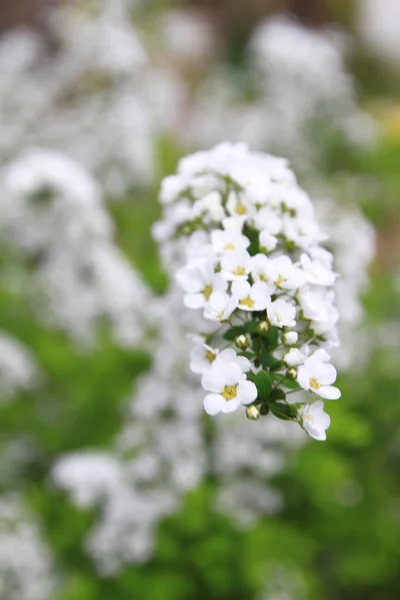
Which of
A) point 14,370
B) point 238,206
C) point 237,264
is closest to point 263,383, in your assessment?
point 237,264

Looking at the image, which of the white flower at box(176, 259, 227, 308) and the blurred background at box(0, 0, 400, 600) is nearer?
the white flower at box(176, 259, 227, 308)

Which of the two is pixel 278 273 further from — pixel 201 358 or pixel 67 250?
pixel 67 250

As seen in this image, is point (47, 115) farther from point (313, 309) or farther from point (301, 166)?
point (313, 309)

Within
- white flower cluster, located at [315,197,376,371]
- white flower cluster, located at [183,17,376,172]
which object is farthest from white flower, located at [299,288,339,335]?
white flower cluster, located at [183,17,376,172]

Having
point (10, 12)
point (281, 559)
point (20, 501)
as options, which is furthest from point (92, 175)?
point (10, 12)

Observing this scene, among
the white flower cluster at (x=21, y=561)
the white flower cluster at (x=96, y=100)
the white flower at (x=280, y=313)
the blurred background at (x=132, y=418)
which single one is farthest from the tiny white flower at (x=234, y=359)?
the white flower cluster at (x=96, y=100)

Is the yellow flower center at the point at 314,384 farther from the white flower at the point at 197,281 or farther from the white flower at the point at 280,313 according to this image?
the white flower at the point at 197,281

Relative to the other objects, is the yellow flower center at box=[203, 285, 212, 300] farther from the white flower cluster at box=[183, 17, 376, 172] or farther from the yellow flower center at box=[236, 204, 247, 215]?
the white flower cluster at box=[183, 17, 376, 172]
